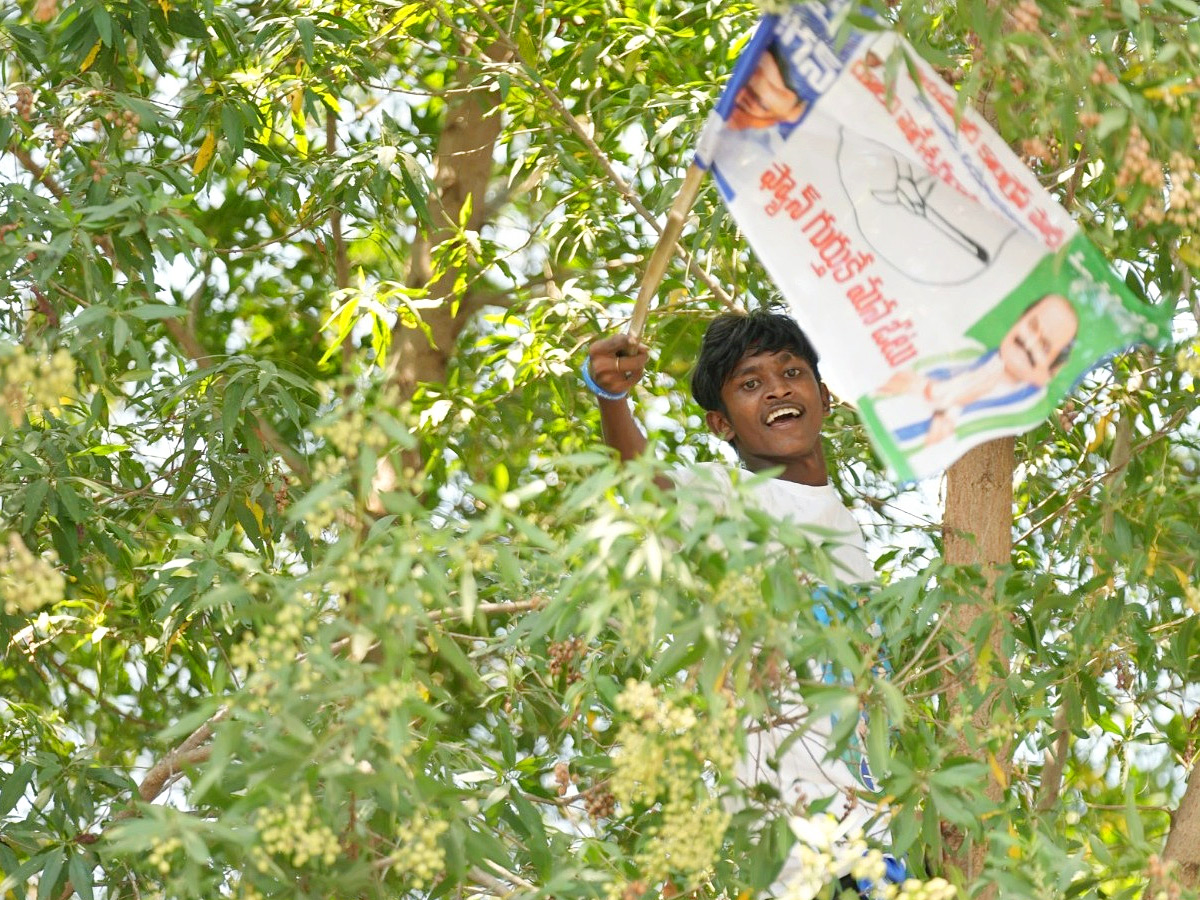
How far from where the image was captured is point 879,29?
81.5 inches

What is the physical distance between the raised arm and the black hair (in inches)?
13.8

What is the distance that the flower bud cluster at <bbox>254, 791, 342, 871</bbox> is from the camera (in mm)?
1816

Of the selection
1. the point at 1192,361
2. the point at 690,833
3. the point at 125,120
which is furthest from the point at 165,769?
the point at 1192,361

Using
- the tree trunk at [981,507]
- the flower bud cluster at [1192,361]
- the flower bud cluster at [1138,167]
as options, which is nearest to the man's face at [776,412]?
the tree trunk at [981,507]

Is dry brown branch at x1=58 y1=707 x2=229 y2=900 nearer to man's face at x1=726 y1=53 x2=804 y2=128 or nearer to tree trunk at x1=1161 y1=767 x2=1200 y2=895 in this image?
man's face at x1=726 y1=53 x2=804 y2=128

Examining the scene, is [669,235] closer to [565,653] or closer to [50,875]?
[565,653]

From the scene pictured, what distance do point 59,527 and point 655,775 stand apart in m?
1.49

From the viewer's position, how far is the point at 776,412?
9.64ft

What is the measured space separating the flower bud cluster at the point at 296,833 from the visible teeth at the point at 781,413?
49.5 inches

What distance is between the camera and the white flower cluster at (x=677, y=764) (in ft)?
6.32

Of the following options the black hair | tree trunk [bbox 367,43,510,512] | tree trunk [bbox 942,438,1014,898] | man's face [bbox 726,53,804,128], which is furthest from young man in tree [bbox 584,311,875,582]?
tree trunk [bbox 367,43,510,512]

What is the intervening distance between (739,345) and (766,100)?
2.54 ft

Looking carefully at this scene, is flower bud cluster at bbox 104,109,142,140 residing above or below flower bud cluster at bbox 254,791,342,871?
above

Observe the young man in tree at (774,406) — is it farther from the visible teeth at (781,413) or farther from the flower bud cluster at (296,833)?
the flower bud cluster at (296,833)
